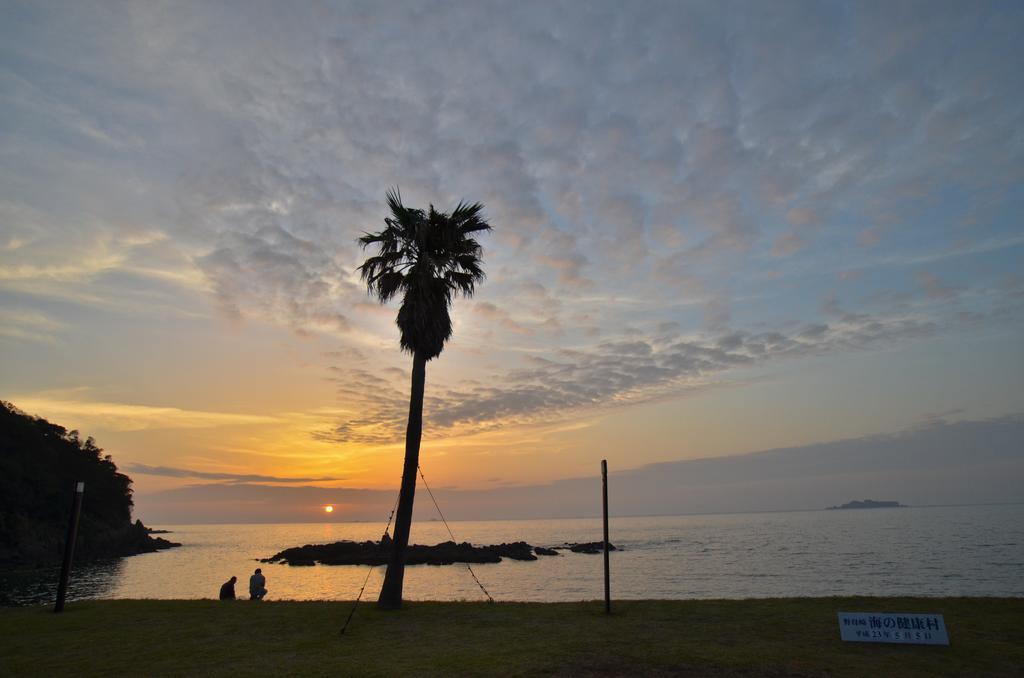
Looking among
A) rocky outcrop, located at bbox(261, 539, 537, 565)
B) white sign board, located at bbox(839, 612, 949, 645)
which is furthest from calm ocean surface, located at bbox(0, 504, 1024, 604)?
white sign board, located at bbox(839, 612, 949, 645)

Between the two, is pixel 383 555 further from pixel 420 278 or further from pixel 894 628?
pixel 894 628

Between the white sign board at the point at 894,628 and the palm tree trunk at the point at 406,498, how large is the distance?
13.7m

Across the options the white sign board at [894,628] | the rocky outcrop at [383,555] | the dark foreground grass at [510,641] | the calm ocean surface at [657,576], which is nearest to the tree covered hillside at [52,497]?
the calm ocean surface at [657,576]

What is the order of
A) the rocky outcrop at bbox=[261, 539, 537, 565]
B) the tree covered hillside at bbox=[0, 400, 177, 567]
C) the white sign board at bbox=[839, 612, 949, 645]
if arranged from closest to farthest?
the white sign board at bbox=[839, 612, 949, 645]
the tree covered hillside at bbox=[0, 400, 177, 567]
the rocky outcrop at bbox=[261, 539, 537, 565]

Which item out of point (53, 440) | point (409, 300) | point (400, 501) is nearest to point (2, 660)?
point (400, 501)

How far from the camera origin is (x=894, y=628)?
43.1 feet

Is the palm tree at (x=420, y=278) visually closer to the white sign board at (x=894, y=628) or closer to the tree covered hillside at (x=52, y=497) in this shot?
the white sign board at (x=894, y=628)

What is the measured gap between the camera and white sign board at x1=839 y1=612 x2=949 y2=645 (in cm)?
1289

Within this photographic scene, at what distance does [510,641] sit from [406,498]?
817cm

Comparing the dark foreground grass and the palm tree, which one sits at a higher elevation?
the palm tree

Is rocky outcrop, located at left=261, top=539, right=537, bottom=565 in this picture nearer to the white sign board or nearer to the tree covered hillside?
the tree covered hillside

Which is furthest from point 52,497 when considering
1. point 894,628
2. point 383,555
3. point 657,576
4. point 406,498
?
point 894,628

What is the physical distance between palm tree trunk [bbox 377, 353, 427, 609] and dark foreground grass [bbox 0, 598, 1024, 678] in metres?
0.84

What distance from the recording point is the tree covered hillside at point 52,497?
89.0 meters
